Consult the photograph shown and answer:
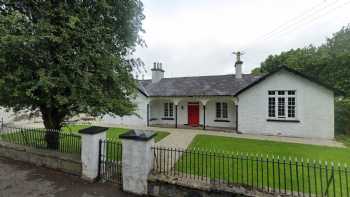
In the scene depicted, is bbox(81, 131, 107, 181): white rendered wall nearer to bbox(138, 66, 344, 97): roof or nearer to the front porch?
bbox(138, 66, 344, 97): roof

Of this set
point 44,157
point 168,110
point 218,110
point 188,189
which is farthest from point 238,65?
point 44,157

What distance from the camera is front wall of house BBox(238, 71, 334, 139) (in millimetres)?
11562

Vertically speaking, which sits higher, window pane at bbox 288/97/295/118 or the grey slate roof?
the grey slate roof

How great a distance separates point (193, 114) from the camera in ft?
56.9

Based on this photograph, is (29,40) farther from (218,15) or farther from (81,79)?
(218,15)

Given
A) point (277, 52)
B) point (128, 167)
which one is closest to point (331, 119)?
point (128, 167)

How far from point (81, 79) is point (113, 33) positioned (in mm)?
2423

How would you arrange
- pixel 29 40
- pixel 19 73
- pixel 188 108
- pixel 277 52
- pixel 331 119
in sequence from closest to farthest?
pixel 29 40 → pixel 19 73 → pixel 331 119 → pixel 188 108 → pixel 277 52

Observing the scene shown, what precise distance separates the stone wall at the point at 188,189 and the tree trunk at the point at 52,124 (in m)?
4.40

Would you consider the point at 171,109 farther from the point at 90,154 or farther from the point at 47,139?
the point at 90,154

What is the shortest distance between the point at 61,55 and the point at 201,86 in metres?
13.4

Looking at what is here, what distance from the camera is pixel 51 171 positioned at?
18.3 feet

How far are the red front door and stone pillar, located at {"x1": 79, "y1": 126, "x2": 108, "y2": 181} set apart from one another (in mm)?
12932

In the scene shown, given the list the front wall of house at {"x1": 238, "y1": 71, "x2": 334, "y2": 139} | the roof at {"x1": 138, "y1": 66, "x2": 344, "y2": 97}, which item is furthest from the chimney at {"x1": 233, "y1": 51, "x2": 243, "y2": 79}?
the front wall of house at {"x1": 238, "y1": 71, "x2": 334, "y2": 139}
